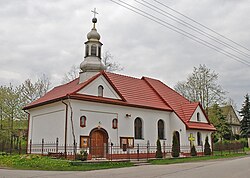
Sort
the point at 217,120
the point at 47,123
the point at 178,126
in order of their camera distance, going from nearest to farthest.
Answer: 1. the point at 47,123
2. the point at 178,126
3. the point at 217,120

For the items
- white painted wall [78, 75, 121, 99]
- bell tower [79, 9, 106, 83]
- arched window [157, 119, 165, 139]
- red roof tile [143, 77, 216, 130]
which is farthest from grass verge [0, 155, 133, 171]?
red roof tile [143, 77, 216, 130]

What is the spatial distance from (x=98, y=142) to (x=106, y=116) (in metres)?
2.03

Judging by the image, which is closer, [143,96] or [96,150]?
[96,150]

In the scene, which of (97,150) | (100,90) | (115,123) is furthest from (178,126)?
(97,150)

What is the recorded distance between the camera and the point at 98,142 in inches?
889

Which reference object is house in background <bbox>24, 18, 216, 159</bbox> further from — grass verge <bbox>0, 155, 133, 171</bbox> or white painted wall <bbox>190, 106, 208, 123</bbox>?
grass verge <bbox>0, 155, 133, 171</bbox>

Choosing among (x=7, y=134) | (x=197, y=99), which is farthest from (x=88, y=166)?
(x=197, y=99)

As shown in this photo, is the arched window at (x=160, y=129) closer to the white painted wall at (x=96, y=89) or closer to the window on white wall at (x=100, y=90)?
the white painted wall at (x=96, y=89)

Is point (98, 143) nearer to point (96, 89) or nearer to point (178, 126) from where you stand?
point (96, 89)

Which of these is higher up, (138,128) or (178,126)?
(178,126)

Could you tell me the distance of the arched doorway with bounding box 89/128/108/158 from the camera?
22078mm

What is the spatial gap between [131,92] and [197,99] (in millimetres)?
16015

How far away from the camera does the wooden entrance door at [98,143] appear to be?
22125 millimetres

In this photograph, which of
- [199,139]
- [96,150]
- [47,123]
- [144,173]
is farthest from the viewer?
[199,139]
